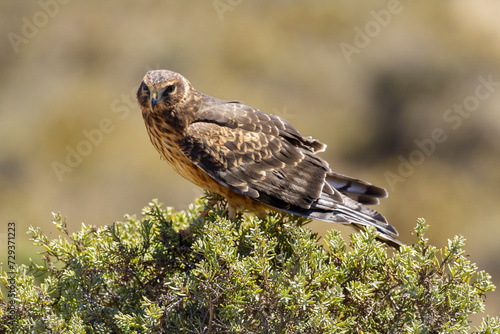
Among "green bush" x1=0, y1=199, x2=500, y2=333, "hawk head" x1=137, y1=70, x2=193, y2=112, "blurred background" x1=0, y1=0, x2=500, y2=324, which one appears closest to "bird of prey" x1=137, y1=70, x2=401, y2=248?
"hawk head" x1=137, y1=70, x2=193, y2=112

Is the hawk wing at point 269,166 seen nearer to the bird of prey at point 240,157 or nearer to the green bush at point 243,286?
the bird of prey at point 240,157

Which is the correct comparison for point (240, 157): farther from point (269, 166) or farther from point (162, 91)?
point (162, 91)

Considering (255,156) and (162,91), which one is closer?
(162,91)

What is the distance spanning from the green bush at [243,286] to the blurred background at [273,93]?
23.3 ft

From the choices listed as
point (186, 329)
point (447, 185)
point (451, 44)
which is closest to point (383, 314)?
point (186, 329)

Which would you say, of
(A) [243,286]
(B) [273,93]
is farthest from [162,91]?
(B) [273,93]

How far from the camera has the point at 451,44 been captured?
489 inches

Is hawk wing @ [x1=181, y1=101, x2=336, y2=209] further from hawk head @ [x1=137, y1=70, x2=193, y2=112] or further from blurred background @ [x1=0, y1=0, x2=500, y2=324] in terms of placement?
blurred background @ [x1=0, y1=0, x2=500, y2=324]

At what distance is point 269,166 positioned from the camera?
4.39 metres

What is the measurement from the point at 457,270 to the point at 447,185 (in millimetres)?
8863

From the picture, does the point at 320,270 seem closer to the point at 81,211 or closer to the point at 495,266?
the point at 495,266

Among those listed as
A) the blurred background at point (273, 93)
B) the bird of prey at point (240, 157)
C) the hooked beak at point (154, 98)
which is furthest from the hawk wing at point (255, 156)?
the blurred background at point (273, 93)

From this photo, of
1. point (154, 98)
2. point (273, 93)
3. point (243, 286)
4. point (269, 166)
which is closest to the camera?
point (243, 286)

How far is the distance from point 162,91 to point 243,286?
75.3 inches
